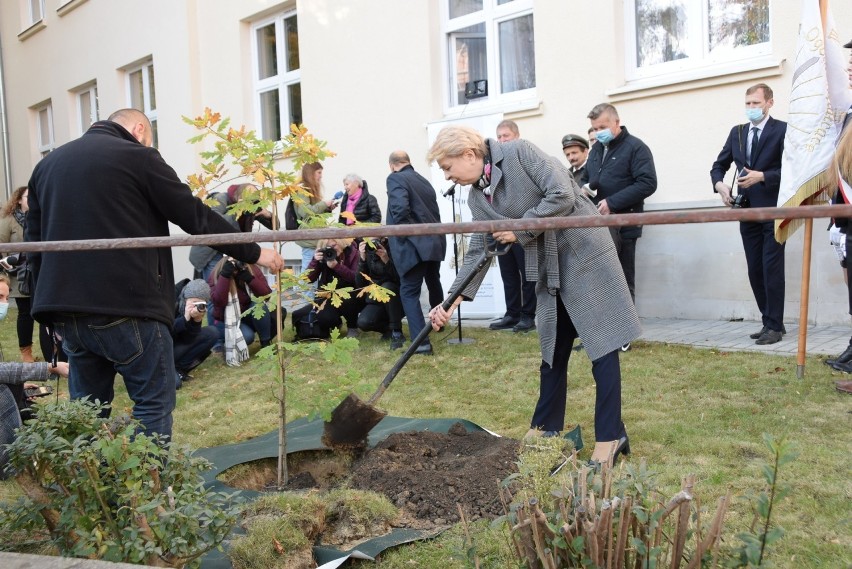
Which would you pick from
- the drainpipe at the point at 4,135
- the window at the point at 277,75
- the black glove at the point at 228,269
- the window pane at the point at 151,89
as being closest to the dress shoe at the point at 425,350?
the black glove at the point at 228,269

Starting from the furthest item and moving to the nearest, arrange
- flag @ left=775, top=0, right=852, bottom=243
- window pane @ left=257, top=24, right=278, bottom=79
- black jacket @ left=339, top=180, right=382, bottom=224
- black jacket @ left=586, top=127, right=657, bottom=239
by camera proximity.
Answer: window pane @ left=257, top=24, right=278, bottom=79
black jacket @ left=339, top=180, right=382, bottom=224
black jacket @ left=586, top=127, right=657, bottom=239
flag @ left=775, top=0, right=852, bottom=243

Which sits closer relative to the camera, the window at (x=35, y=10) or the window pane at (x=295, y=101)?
the window pane at (x=295, y=101)

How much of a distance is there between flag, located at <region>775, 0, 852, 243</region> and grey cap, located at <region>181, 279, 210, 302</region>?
184 inches

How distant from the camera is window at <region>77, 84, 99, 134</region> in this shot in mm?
17531

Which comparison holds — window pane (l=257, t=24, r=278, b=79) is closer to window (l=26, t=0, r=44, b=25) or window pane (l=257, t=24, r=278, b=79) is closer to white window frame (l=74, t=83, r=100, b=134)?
white window frame (l=74, t=83, r=100, b=134)

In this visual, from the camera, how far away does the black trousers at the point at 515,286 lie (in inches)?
321

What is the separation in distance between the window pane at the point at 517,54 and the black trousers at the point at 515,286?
212 cm

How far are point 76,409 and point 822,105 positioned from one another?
4.74 metres

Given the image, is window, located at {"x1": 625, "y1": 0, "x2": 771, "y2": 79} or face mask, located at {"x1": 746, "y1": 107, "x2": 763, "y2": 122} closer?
face mask, located at {"x1": 746, "y1": 107, "x2": 763, "y2": 122}

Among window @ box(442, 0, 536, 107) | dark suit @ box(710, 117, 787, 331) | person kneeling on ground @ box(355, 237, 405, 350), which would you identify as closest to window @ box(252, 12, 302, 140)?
window @ box(442, 0, 536, 107)

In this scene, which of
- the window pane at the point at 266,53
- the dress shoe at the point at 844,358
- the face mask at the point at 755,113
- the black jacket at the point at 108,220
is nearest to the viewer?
the black jacket at the point at 108,220

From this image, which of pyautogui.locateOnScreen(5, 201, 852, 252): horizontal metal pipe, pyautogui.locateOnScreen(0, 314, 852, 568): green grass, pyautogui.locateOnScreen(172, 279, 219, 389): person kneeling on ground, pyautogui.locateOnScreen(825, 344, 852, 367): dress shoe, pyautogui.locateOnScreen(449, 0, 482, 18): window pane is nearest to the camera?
pyautogui.locateOnScreen(5, 201, 852, 252): horizontal metal pipe

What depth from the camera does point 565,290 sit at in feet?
13.4

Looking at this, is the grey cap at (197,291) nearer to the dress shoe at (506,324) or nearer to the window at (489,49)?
the dress shoe at (506,324)
